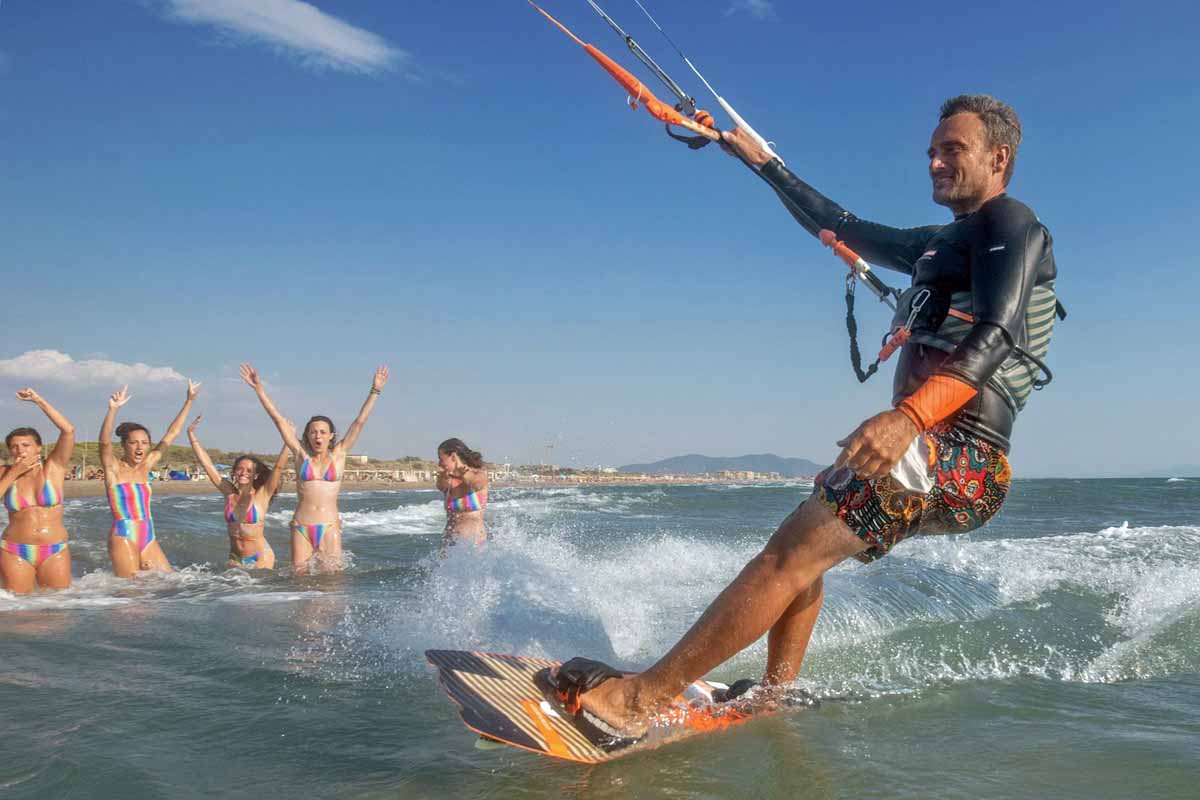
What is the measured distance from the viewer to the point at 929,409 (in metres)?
2.67

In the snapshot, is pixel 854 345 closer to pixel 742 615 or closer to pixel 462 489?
pixel 742 615

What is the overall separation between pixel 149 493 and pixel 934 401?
9.29m

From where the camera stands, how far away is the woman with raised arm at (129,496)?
9.70m

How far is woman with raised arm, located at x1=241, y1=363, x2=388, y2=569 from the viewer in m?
10.5

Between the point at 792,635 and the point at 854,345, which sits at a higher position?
the point at 854,345

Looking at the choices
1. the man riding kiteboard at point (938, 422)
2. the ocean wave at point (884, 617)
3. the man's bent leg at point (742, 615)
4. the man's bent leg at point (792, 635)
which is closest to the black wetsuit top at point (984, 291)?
the man riding kiteboard at point (938, 422)

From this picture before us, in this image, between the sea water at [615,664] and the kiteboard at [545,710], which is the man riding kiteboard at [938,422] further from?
the sea water at [615,664]

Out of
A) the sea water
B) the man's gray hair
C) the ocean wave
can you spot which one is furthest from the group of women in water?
the man's gray hair

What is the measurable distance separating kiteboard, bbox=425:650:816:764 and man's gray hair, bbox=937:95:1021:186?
7.56 feet

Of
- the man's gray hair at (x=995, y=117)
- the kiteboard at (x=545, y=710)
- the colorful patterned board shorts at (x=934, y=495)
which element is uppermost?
the man's gray hair at (x=995, y=117)

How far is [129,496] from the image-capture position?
32.6 ft

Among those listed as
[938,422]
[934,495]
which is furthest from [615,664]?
[938,422]

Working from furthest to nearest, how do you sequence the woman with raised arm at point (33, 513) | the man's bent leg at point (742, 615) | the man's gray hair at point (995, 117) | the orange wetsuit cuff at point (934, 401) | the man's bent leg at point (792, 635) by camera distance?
the woman with raised arm at point (33, 513) < the man's bent leg at point (792, 635) < the man's gray hair at point (995, 117) < the man's bent leg at point (742, 615) < the orange wetsuit cuff at point (934, 401)

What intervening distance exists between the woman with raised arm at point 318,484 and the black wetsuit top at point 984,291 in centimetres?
833
